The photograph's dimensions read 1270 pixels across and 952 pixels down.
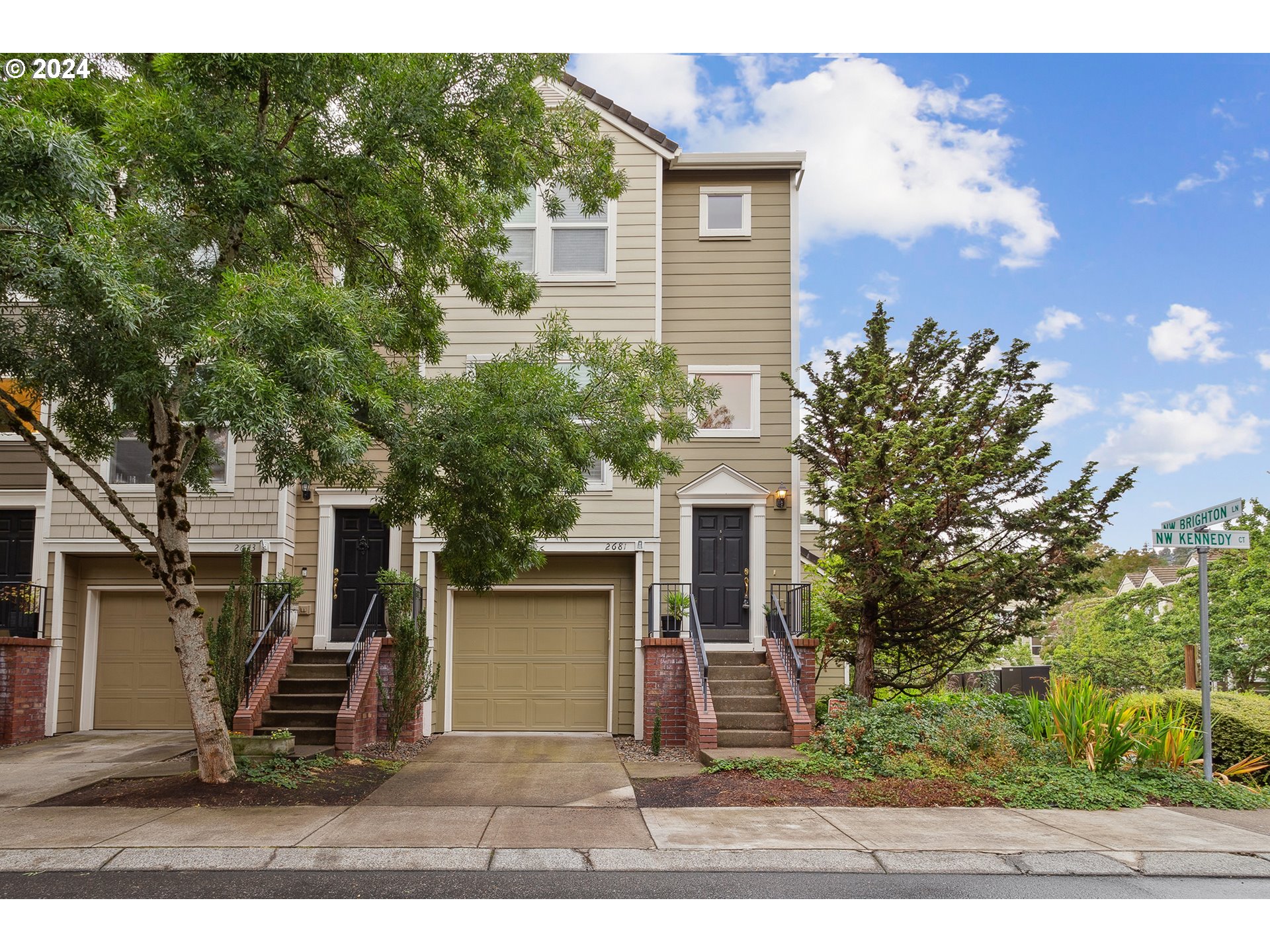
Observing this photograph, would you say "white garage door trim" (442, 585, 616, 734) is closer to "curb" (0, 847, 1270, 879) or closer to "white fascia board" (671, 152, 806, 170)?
"white fascia board" (671, 152, 806, 170)

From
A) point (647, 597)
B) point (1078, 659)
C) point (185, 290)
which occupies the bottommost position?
point (1078, 659)

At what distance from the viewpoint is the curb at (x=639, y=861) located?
586 cm

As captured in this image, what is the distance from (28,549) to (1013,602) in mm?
14611

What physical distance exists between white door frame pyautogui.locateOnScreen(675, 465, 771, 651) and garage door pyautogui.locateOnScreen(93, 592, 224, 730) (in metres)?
7.13

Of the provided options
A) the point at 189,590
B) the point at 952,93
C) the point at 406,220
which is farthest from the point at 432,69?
the point at 952,93

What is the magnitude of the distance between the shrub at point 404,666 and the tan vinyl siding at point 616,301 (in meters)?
3.10

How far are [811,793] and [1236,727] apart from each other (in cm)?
476

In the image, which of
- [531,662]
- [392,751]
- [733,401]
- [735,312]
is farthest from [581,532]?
[735,312]

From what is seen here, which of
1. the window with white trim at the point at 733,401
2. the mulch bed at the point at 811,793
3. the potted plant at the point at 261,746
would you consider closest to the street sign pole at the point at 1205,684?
the mulch bed at the point at 811,793

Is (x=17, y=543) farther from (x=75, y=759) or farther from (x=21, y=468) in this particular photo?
(x=75, y=759)

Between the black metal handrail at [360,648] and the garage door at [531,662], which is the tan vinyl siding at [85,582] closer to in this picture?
the black metal handrail at [360,648]

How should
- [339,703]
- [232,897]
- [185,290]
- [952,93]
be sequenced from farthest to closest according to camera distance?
[339,703], [952,93], [185,290], [232,897]

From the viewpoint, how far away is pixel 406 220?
8.37m

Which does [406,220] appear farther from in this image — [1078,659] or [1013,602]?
[1078,659]
